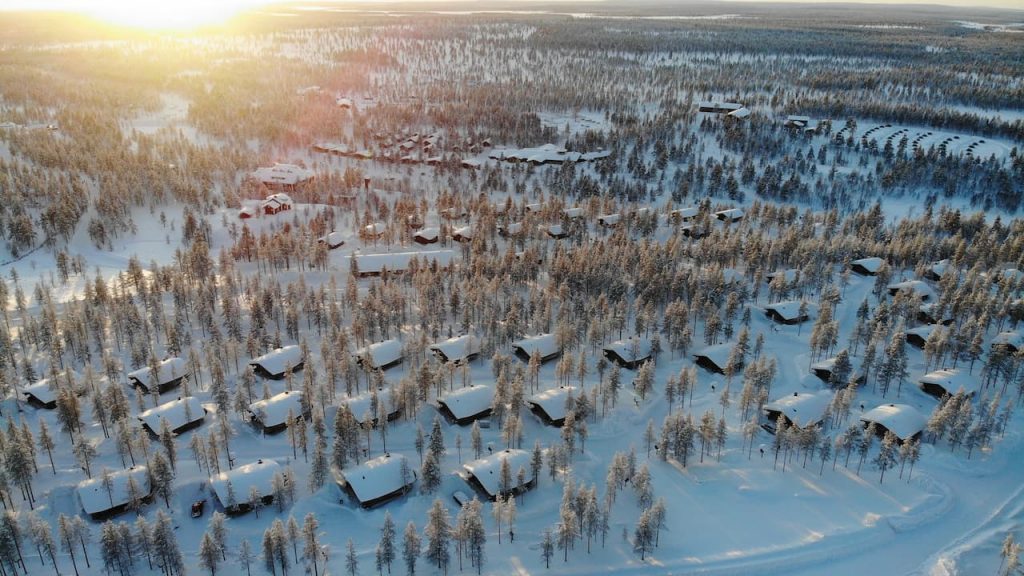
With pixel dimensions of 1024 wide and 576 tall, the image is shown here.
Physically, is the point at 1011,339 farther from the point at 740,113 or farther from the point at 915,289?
the point at 740,113

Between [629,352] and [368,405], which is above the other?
[368,405]

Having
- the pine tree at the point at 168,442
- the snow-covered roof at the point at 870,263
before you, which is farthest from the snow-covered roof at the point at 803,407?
the pine tree at the point at 168,442

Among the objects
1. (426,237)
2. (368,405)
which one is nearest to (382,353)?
(368,405)

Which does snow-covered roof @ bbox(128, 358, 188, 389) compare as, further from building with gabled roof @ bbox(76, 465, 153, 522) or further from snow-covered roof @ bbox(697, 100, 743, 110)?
snow-covered roof @ bbox(697, 100, 743, 110)

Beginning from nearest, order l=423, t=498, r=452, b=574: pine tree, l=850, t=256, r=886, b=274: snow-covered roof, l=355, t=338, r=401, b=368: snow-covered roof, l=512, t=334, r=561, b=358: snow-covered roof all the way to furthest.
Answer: l=423, t=498, r=452, b=574: pine tree < l=355, t=338, r=401, b=368: snow-covered roof < l=512, t=334, r=561, b=358: snow-covered roof < l=850, t=256, r=886, b=274: snow-covered roof

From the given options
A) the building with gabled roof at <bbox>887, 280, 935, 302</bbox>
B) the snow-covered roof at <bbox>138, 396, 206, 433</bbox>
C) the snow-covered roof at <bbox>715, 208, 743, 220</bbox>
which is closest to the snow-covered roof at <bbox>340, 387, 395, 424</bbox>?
the snow-covered roof at <bbox>138, 396, 206, 433</bbox>

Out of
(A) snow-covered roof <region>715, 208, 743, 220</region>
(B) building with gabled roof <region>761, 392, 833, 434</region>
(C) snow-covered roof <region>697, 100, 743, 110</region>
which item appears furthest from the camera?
(C) snow-covered roof <region>697, 100, 743, 110</region>
